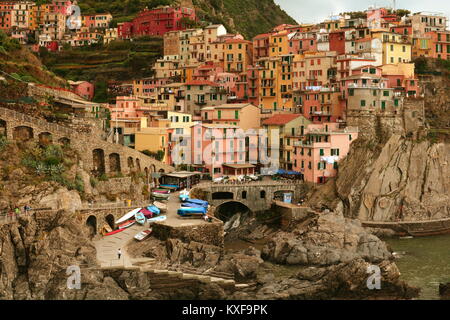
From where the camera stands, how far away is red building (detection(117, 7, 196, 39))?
4213 inches

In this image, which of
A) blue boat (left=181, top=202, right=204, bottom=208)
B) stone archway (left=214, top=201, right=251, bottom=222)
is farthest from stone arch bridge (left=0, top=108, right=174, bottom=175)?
stone archway (left=214, top=201, right=251, bottom=222)

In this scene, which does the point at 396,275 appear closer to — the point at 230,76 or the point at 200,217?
the point at 200,217

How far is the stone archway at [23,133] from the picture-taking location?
55.5 m

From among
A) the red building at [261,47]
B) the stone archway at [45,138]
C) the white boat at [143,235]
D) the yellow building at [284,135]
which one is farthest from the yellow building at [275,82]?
the white boat at [143,235]

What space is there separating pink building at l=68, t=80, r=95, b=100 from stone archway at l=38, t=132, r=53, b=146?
31.9 metres

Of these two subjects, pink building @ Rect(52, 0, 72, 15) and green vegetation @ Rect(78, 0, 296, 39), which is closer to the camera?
green vegetation @ Rect(78, 0, 296, 39)

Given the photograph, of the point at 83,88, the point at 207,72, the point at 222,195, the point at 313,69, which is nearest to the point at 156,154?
the point at 222,195

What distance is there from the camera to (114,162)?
61.5 meters

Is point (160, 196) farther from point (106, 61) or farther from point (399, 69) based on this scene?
point (106, 61)

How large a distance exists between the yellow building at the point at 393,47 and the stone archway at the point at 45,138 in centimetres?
3871

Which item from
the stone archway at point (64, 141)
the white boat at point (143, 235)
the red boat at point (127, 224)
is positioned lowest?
the white boat at point (143, 235)

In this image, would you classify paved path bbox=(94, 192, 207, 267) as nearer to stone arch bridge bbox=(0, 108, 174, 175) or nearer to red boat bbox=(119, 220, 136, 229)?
red boat bbox=(119, 220, 136, 229)

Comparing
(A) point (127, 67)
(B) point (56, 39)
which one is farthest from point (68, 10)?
(A) point (127, 67)

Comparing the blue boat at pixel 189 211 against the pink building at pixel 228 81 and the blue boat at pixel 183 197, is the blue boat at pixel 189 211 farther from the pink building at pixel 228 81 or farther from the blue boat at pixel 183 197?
the pink building at pixel 228 81
